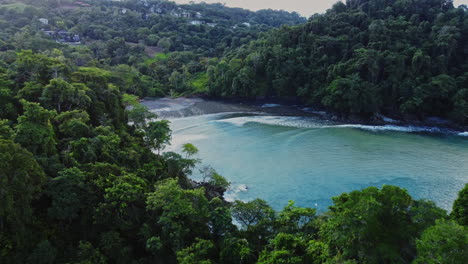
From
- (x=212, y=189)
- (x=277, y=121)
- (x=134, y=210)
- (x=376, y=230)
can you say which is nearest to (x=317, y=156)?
(x=212, y=189)

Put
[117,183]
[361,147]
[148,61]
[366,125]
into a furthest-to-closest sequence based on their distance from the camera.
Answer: [148,61] → [366,125] → [361,147] → [117,183]

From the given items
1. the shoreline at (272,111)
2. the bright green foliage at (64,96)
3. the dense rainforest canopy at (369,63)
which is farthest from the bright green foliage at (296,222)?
the dense rainforest canopy at (369,63)

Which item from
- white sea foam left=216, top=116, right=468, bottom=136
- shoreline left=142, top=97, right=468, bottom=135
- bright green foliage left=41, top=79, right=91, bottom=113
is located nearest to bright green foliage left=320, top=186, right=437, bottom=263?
bright green foliage left=41, top=79, right=91, bottom=113

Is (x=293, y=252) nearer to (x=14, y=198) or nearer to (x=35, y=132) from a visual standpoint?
(x=14, y=198)

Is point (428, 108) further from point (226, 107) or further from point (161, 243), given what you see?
point (161, 243)

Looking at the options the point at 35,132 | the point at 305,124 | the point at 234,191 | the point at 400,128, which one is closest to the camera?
the point at 35,132

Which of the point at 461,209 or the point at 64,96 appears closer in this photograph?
the point at 461,209

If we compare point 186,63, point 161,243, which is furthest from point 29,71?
point 186,63
